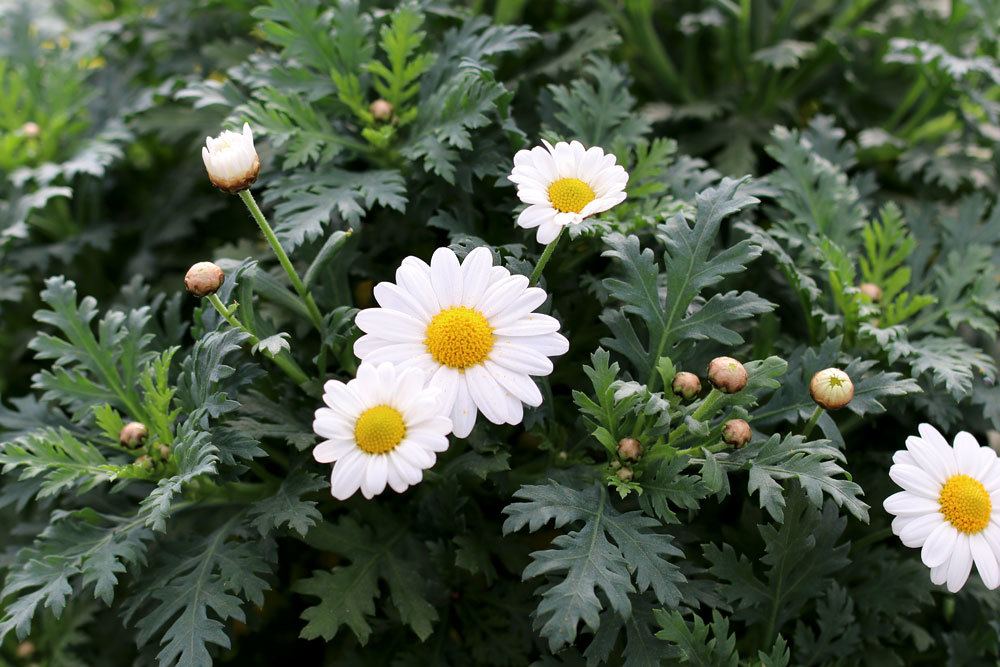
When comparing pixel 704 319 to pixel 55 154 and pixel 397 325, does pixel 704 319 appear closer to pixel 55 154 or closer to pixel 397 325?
pixel 397 325

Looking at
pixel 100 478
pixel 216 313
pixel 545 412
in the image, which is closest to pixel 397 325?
pixel 545 412

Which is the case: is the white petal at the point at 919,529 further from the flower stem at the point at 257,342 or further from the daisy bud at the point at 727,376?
the flower stem at the point at 257,342

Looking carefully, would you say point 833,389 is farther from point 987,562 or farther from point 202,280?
point 202,280

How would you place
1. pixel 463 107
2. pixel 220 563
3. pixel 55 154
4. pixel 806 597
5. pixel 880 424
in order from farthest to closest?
pixel 55 154 < pixel 880 424 < pixel 463 107 < pixel 806 597 < pixel 220 563

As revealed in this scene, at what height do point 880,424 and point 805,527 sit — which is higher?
point 805,527

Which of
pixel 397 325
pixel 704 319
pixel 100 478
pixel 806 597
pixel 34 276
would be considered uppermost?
pixel 397 325

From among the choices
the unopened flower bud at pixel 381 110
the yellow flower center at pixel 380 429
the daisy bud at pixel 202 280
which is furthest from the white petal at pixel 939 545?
the unopened flower bud at pixel 381 110

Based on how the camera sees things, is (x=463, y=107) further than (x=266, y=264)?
No
